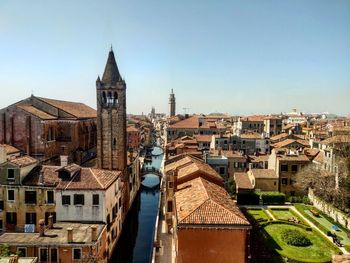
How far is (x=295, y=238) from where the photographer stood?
103 ft

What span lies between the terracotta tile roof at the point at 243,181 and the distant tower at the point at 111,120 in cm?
1774

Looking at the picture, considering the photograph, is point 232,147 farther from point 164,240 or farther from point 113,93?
point 164,240

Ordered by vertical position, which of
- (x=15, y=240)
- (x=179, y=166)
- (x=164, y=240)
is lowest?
(x=164, y=240)

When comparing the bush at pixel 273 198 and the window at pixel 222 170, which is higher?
the window at pixel 222 170

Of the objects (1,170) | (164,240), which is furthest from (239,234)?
(1,170)

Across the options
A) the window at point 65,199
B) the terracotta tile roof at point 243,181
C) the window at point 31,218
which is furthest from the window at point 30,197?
the terracotta tile roof at point 243,181

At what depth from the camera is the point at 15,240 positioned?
25.1 meters

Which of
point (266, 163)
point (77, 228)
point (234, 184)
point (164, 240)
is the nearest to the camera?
point (77, 228)

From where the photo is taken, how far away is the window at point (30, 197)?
30125 mm

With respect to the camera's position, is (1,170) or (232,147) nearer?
(1,170)

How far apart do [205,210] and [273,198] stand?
2695cm

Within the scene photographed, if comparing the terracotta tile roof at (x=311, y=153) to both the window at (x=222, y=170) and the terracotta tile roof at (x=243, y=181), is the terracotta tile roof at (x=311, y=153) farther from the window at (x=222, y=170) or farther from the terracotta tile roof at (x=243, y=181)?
the window at (x=222, y=170)

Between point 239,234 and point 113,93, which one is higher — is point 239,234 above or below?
below

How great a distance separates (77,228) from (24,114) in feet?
76.6
